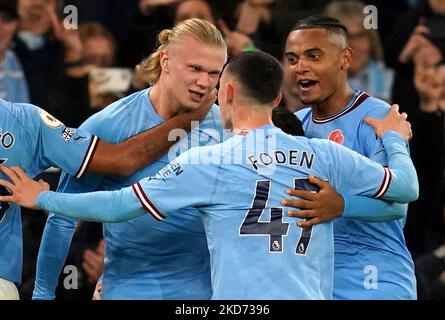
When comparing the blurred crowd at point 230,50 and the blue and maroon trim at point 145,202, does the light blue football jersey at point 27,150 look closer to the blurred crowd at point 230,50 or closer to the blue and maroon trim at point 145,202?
the blue and maroon trim at point 145,202

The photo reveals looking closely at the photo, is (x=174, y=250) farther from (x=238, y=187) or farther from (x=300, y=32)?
(x=300, y=32)

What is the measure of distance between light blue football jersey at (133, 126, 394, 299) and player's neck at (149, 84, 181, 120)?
0.81 meters

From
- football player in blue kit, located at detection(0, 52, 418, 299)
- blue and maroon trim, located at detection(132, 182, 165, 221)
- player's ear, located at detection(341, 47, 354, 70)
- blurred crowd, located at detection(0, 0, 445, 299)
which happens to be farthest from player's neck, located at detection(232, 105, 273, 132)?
blurred crowd, located at detection(0, 0, 445, 299)

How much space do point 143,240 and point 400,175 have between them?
1.34m

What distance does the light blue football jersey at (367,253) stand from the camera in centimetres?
503

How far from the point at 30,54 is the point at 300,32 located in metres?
3.15

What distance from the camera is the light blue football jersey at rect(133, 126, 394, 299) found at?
4.27m

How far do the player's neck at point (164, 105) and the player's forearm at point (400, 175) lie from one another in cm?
109

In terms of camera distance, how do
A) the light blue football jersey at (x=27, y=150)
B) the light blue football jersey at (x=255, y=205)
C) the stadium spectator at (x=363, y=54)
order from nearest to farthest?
the light blue football jersey at (x=255, y=205) < the light blue football jersey at (x=27, y=150) < the stadium spectator at (x=363, y=54)

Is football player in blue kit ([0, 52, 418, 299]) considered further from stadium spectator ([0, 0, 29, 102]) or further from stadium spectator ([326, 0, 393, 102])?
stadium spectator ([326, 0, 393, 102])

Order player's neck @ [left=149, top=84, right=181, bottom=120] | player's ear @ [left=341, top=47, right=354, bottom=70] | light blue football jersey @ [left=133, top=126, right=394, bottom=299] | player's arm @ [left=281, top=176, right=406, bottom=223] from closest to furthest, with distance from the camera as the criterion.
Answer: light blue football jersey @ [left=133, top=126, right=394, bottom=299] < player's arm @ [left=281, top=176, right=406, bottom=223] < player's neck @ [left=149, top=84, right=181, bottom=120] < player's ear @ [left=341, top=47, right=354, bottom=70]

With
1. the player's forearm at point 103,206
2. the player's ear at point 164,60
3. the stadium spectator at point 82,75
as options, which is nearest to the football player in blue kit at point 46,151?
the player's ear at point 164,60

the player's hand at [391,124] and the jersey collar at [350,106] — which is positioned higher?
the jersey collar at [350,106]

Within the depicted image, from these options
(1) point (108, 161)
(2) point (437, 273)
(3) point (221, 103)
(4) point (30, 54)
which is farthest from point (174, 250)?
(4) point (30, 54)
